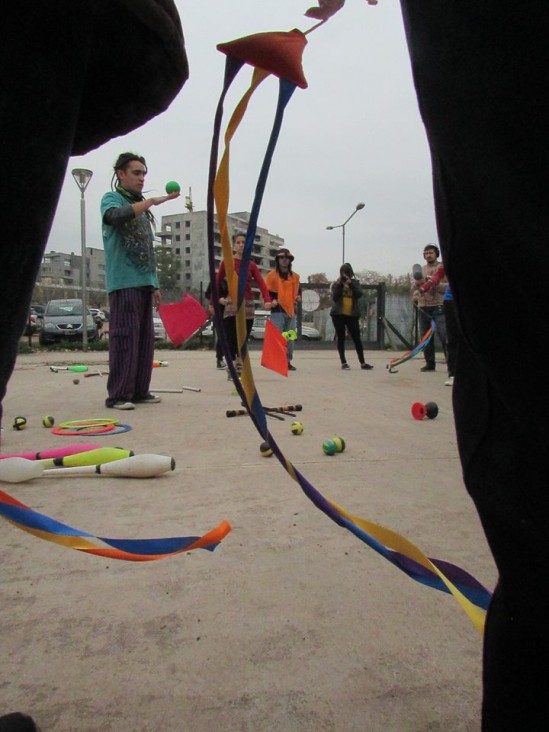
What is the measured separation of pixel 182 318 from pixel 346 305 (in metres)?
3.08

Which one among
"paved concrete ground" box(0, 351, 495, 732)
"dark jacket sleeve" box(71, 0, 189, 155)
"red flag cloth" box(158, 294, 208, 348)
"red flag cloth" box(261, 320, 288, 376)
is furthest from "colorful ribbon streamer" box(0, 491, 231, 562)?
"red flag cloth" box(158, 294, 208, 348)

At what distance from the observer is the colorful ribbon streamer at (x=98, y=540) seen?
92 cm

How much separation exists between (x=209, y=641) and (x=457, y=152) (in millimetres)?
882

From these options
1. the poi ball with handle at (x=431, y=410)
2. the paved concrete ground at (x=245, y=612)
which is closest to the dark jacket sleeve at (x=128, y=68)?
the paved concrete ground at (x=245, y=612)

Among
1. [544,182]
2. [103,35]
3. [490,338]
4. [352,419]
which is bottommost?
[352,419]

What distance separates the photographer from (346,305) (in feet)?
23.8

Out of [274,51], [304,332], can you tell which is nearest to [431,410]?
[274,51]

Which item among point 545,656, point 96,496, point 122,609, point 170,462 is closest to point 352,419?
point 170,462

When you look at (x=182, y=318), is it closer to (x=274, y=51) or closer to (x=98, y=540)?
(x=98, y=540)

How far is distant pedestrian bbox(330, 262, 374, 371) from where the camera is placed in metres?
7.12

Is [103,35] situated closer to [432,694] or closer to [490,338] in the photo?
[490,338]

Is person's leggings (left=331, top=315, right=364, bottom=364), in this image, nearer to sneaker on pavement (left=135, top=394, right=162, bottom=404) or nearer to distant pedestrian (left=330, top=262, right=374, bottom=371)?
distant pedestrian (left=330, top=262, right=374, bottom=371)

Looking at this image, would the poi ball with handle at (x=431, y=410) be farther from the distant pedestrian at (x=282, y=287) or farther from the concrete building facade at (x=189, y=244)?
the concrete building facade at (x=189, y=244)

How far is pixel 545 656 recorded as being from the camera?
537 millimetres
